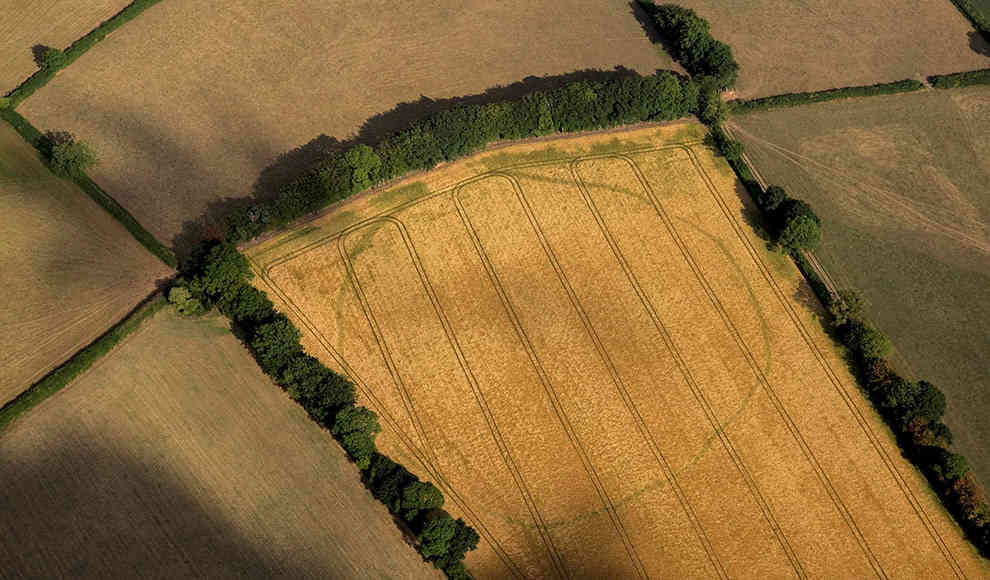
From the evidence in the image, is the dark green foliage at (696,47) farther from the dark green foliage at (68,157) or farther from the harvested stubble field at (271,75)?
the dark green foliage at (68,157)

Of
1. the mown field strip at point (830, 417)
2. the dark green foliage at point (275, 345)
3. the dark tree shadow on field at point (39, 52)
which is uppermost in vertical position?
the dark tree shadow on field at point (39, 52)

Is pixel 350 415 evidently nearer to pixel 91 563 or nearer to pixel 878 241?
pixel 91 563

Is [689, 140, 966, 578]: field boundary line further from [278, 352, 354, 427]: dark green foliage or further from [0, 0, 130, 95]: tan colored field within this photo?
[0, 0, 130, 95]: tan colored field

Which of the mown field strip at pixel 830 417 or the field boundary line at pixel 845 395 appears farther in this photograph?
the field boundary line at pixel 845 395

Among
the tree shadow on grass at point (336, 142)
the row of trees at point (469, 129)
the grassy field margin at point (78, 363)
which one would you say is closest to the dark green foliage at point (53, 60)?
the tree shadow on grass at point (336, 142)

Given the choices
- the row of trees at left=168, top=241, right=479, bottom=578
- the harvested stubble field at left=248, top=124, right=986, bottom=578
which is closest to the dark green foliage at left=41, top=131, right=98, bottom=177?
the row of trees at left=168, top=241, right=479, bottom=578

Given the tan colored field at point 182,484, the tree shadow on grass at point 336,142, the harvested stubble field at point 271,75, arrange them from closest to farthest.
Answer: the tan colored field at point 182,484
the tree shadow on grass at point 336,142
the harvested stubble field at point 271,75

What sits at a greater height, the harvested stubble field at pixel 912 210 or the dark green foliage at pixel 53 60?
the dark green foliage at pixel 53 60

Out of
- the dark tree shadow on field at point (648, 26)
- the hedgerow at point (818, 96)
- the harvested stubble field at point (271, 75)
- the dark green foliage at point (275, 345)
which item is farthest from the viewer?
the dark tree shadow on field at point (648, 26)
